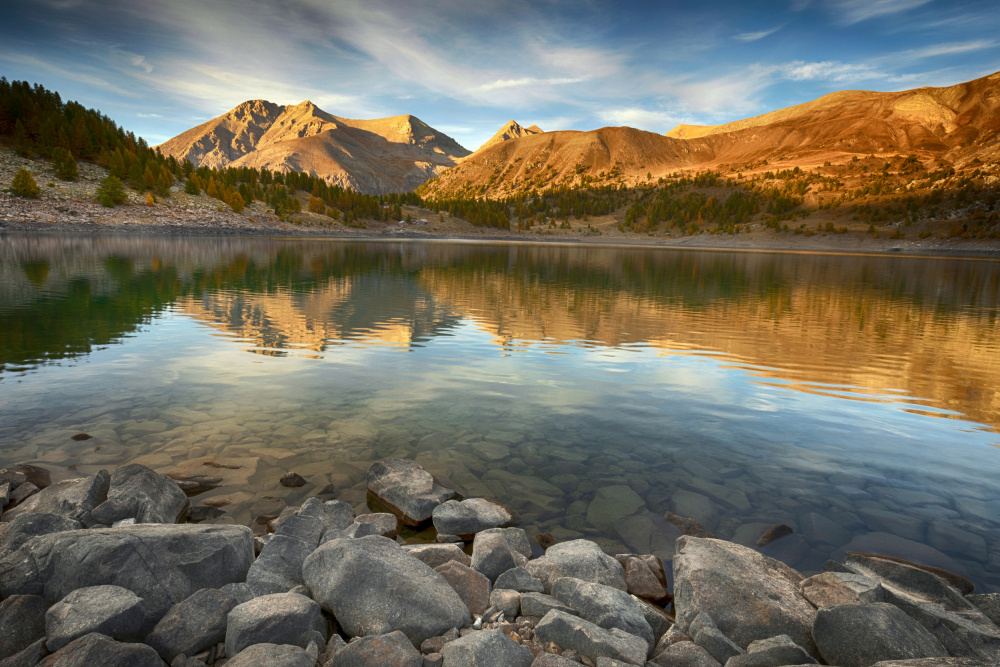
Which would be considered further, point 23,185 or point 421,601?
point 23,185

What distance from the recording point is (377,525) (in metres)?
7.49

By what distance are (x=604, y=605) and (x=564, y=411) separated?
730 centimetres

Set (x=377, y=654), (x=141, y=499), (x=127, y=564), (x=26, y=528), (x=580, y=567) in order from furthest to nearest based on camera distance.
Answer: (x=141, y=499) → (x=580, y=567) → (x=26, y=528) → (x=127, y=564) → (x=377, y=654)

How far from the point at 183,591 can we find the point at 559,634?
4.22 metres

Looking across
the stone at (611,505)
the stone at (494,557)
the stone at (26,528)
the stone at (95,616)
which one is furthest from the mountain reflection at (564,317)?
the stone at (95,616)

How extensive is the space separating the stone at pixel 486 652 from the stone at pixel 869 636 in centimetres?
314

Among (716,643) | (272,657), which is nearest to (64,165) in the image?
(272,657)

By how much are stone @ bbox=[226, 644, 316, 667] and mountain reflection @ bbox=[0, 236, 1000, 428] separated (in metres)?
14.8

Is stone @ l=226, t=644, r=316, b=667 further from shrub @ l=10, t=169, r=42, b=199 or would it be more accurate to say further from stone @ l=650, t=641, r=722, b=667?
shrub @ l=10, t=169, r=42, b=199

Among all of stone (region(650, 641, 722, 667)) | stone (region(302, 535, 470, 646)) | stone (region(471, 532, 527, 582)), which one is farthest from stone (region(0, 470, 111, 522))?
stone (region(650, 641, 722, 667))

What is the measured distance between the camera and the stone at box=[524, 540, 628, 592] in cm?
636

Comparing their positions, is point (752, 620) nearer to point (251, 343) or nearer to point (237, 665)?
point (237, 665)

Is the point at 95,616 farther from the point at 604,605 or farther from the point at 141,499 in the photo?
the point at 604,605

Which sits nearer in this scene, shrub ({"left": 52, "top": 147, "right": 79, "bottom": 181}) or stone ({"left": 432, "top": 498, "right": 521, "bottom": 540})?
stone ({"left": 432, "top": 498, "right": 521, "bottom": 540})
